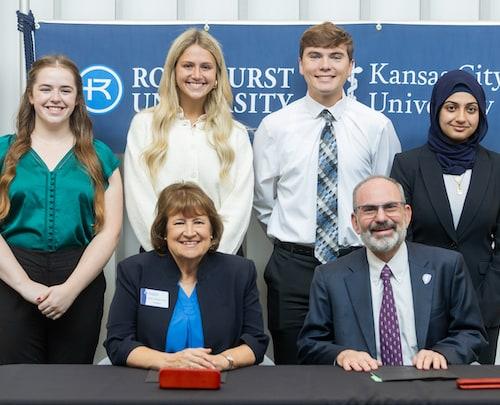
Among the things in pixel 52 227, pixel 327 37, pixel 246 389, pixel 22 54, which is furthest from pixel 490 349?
pixel 22 54

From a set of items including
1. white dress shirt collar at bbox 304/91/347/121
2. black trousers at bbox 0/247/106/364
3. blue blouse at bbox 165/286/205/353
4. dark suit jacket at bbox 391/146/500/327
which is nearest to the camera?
blue blouse at bbox 165/286/205/353

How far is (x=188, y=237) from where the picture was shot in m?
3.12

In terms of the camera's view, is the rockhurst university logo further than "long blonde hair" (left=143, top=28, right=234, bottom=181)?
Yes

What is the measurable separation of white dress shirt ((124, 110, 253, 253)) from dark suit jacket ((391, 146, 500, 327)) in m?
0.62

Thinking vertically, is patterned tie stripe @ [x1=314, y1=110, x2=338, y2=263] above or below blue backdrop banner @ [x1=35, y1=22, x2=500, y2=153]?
below

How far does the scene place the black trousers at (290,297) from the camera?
12.4 ft

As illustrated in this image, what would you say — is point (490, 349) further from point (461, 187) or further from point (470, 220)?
point (461, 187)

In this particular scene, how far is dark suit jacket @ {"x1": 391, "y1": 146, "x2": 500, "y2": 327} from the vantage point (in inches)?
144

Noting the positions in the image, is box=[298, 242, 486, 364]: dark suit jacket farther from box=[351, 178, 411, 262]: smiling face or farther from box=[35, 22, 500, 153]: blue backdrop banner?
box=[35, 22, 500, 153]: blue backdrop banner

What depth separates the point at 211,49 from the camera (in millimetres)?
3838

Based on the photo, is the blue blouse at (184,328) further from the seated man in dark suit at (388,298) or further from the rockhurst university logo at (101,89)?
the rockhurst university logo at (101,89)

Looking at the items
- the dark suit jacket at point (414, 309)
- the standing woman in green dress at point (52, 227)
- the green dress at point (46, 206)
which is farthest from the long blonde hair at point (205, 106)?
the dark suit jacket at point (414, 309)

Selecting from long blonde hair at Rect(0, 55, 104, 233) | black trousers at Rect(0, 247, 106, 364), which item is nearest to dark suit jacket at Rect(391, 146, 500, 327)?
long blonde hair at Rect(0, 55, 104, 233)

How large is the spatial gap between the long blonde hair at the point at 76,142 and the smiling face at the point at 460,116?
1.35 metres
